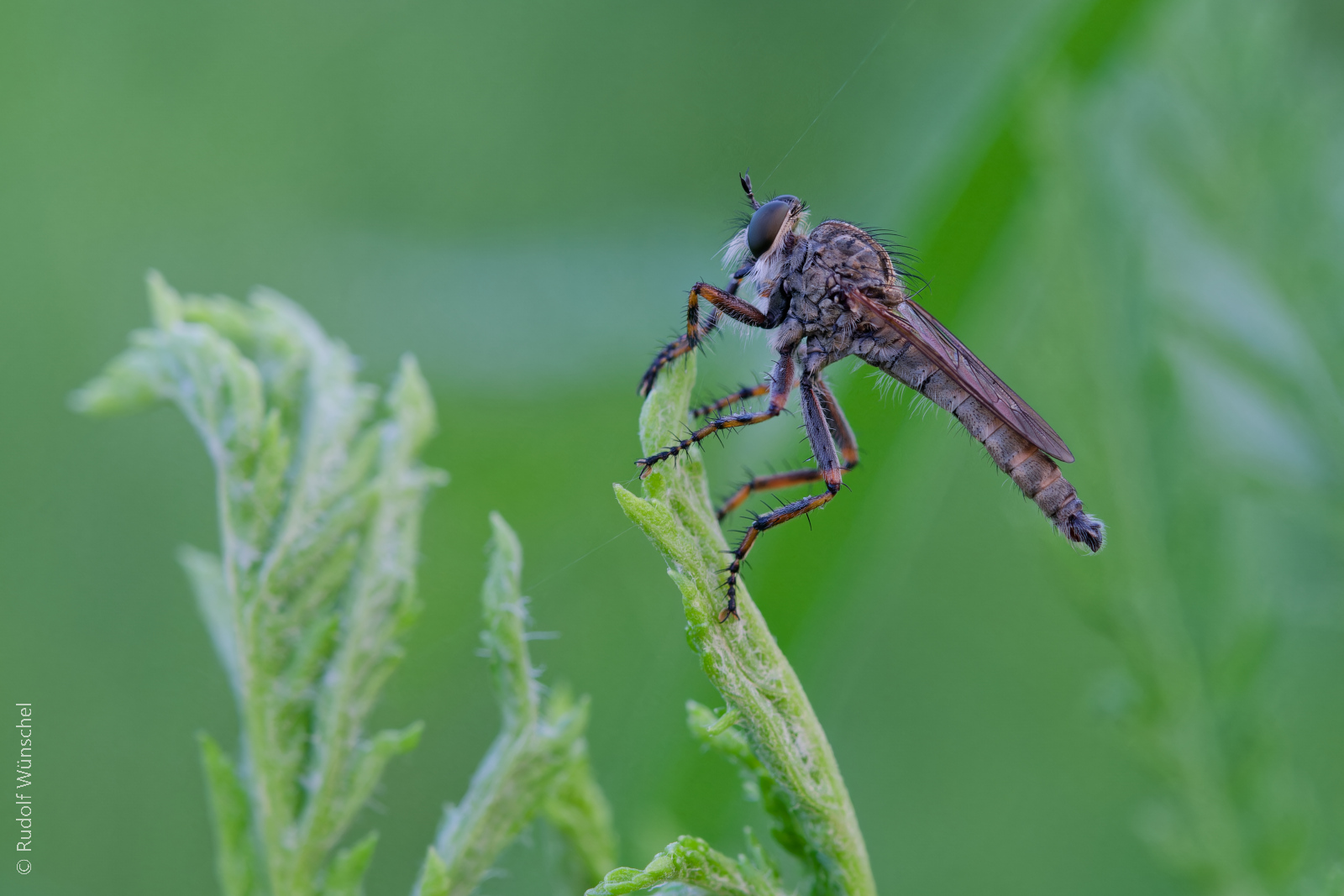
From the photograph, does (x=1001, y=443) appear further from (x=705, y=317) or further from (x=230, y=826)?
(x=230, y=826)

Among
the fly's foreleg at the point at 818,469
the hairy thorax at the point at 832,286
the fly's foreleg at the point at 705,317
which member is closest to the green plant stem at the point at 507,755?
the fly's foreleg at the point at 818,469

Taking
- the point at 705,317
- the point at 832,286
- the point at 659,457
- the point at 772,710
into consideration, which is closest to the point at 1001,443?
the point at 832,286

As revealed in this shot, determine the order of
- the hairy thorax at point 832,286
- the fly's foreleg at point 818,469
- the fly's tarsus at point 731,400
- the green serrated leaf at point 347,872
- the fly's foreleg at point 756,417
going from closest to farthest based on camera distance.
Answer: the green serrated leaf at point 347,872, the fly's foreleg at point 756,417, the fly's foreleg at point 818,469, the fly's tarsus at point 731,400, the hairy thorax at point 832,286

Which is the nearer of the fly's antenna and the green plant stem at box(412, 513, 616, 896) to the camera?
the green plant stem at box(412, 513, 616, 896)

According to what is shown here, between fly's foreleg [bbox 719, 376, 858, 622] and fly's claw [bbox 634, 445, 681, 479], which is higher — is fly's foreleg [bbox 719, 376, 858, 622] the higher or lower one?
the higher one

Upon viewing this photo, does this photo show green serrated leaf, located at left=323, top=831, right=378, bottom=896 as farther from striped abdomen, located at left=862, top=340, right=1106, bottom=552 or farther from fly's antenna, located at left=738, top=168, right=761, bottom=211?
striped abdomen, located at left=862, top=340, right=1106, bottom=552

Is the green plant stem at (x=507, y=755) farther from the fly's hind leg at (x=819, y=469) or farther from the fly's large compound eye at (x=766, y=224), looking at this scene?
the fly's large compound eye at (x=766, y=224)

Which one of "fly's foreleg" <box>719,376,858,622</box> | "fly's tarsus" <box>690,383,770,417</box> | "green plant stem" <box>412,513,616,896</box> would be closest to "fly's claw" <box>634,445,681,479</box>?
"green plant stem" <box>412,513,616,896</box>
